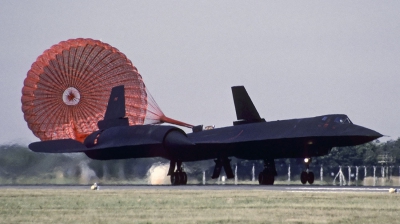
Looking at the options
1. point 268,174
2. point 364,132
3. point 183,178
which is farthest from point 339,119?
point 183,178

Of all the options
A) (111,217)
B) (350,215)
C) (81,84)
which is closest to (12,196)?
(111,217)

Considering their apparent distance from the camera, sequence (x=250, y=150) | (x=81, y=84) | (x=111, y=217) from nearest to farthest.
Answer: (x=111, y=217) → (x=250, y=150) → (x=81, y=84)

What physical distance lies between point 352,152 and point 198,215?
30.3 meters

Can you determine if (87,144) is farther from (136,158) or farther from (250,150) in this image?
(250,150)

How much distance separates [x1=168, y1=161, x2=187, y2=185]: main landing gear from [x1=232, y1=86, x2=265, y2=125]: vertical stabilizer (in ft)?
11.7

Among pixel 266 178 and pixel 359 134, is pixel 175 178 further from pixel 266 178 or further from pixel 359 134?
pixel 359 134

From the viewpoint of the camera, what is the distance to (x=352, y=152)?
43344 millimetres

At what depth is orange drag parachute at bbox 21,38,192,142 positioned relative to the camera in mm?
35125

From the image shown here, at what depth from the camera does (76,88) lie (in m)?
36.2

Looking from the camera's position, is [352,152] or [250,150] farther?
[352,152]

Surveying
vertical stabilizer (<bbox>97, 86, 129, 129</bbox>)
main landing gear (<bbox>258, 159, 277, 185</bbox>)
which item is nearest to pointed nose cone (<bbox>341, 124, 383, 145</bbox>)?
main landing gear (<bbox>258, 159, 277, 185</bbox>)

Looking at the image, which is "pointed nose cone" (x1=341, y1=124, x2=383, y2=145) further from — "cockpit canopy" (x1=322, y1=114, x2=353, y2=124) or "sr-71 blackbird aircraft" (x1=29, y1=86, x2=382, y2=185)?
"cockpit canopy" (x1=322, y1=114, x2=353, y2=124)

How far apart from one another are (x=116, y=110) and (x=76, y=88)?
390 centimetres

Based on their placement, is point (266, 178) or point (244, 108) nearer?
point (266, 178)
